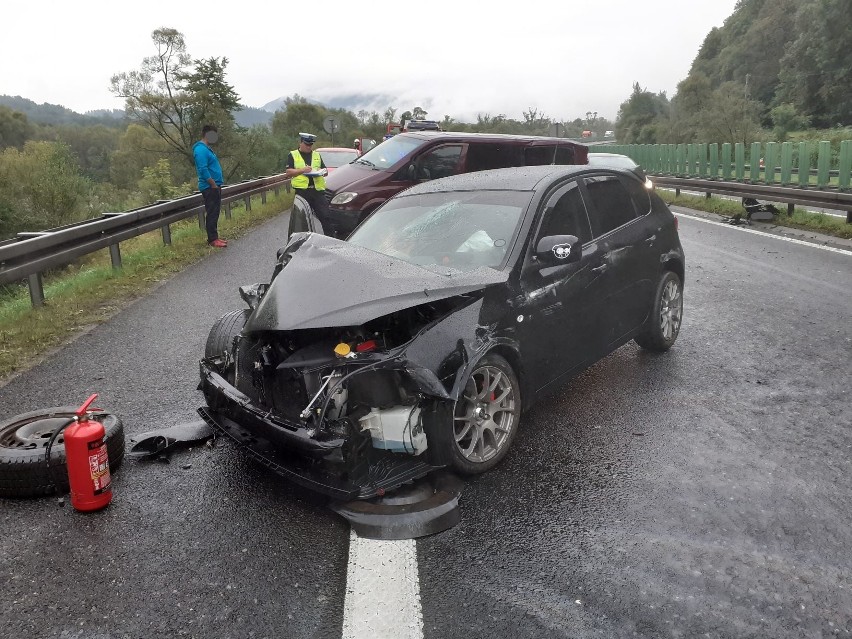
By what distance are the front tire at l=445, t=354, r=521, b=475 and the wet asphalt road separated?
0.14 meters

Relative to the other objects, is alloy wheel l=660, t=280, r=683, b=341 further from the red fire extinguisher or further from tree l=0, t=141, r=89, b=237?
tree l=0, t=141, r=89, b=237

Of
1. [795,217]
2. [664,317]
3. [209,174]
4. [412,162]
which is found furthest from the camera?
[795,217]

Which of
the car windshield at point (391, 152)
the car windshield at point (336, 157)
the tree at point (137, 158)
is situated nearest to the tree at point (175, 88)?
the tree at point (137, 158)

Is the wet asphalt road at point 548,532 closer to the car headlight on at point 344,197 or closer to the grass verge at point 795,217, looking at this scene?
the car headlight on at point 344,197

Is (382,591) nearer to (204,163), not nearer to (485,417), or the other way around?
(485,417)

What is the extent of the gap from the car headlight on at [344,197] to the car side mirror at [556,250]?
5.75 meters

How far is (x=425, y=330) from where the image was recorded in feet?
11.7

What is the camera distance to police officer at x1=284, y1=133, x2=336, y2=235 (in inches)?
387

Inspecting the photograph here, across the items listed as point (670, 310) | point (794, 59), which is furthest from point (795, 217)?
point (794, 59)

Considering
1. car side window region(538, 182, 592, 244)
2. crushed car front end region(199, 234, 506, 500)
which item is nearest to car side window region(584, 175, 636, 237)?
car side window region(538, 182, 592, 244)

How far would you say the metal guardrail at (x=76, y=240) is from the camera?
7.19 metres

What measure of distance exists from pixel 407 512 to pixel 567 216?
95.3 inches

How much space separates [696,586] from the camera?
285 cm

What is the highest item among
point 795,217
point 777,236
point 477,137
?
point 477,137
